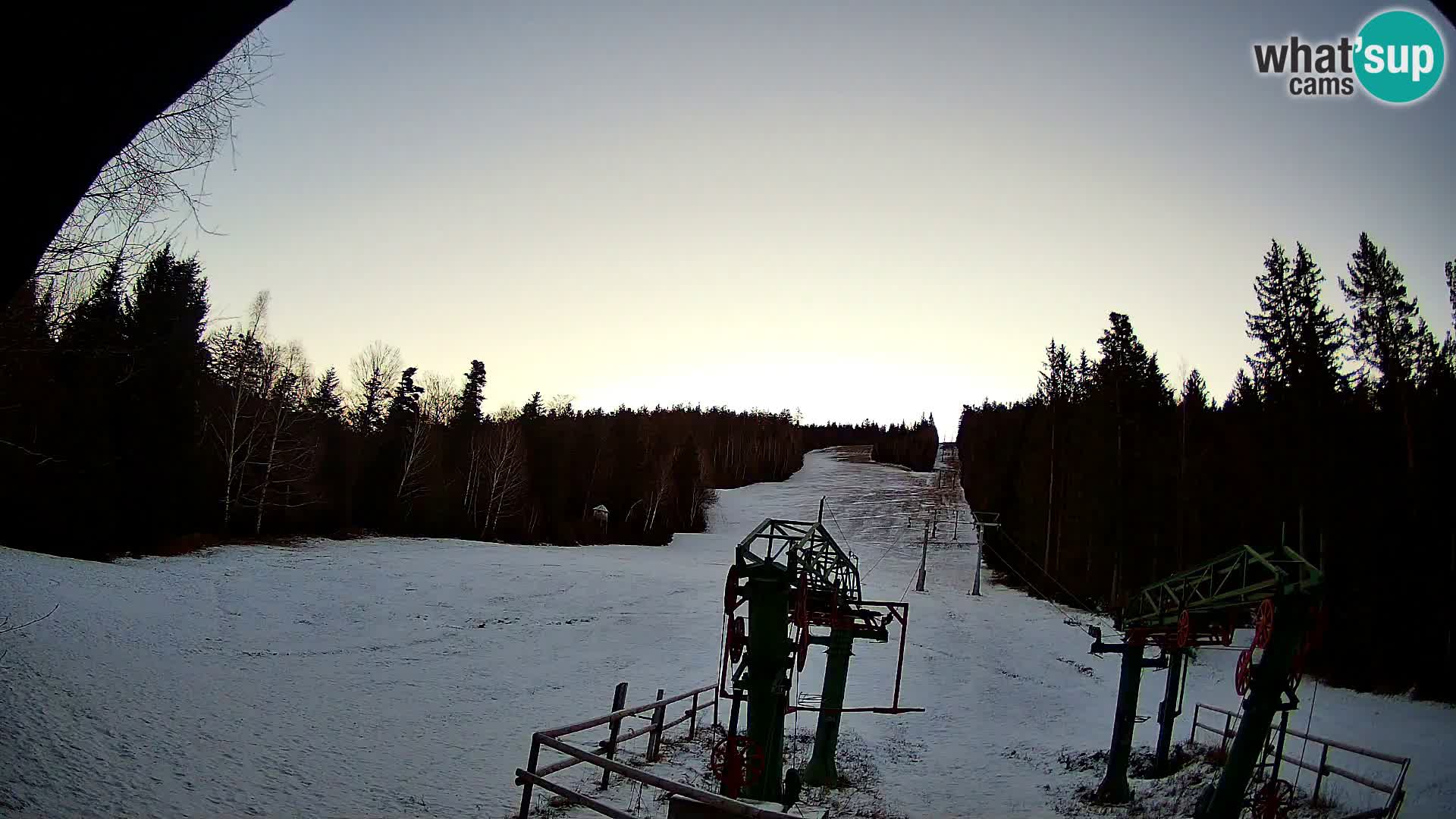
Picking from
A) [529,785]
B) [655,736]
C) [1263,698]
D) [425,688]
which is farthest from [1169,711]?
[425,688]

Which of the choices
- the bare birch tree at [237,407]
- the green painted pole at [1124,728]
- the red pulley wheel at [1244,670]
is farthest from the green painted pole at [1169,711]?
the bare birch tree at [237,407]

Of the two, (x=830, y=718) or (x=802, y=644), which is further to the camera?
(x=830, y=718)

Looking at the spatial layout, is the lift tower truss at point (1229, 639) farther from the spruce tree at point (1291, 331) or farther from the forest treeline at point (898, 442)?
the forest treeline at point (898, 442)

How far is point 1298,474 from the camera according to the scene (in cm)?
2673

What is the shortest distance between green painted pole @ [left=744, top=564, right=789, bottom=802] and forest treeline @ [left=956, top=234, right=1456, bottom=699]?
31.8 ft

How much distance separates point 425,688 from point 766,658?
1377 centimetres

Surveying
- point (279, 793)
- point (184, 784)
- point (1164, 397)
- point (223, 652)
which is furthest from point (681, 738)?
point (1164, 397)

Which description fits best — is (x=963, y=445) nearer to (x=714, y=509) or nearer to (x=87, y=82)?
(x=714, y=509)

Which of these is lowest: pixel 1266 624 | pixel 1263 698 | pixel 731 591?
pixel 1263 698

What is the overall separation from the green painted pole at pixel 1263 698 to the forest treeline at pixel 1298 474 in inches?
109

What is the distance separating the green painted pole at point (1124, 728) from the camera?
15.9 meters

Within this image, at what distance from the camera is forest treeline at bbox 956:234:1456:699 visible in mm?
23625

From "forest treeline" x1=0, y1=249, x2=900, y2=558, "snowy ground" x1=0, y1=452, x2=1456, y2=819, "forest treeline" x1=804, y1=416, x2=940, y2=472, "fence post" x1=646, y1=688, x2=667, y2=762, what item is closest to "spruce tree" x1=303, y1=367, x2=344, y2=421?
"forest treeline" x1=0, y1=249, x2=900, y2=558

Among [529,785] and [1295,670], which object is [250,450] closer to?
[529,785]
